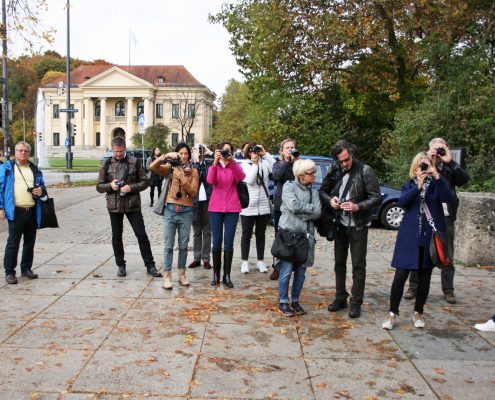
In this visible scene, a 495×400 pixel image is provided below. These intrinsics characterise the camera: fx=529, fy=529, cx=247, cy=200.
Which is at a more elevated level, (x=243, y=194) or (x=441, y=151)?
(x=441, y=151)

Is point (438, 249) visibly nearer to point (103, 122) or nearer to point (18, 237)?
point (18, 237)

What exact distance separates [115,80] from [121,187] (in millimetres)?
80675

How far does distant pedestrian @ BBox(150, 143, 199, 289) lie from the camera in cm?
652

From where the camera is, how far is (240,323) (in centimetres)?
531

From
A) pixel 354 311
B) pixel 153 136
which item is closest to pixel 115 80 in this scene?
pixel 153 136

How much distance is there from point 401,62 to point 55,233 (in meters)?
13.2

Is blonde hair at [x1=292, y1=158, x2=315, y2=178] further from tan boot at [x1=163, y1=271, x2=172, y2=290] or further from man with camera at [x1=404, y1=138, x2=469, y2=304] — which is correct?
tan boot at [x1=163, y1=271, x2=172, y2=290]

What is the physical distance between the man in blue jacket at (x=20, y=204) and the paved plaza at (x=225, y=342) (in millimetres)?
334

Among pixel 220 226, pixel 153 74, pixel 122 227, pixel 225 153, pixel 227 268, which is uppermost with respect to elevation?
pixel 153 74

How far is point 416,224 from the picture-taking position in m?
5.07

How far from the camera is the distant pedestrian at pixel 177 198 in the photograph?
21.4 ft

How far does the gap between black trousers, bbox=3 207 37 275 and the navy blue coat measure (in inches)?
182

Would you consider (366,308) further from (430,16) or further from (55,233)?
(430,16)

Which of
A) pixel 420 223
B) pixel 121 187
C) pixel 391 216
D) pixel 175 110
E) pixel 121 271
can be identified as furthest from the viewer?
pixel 175 110
